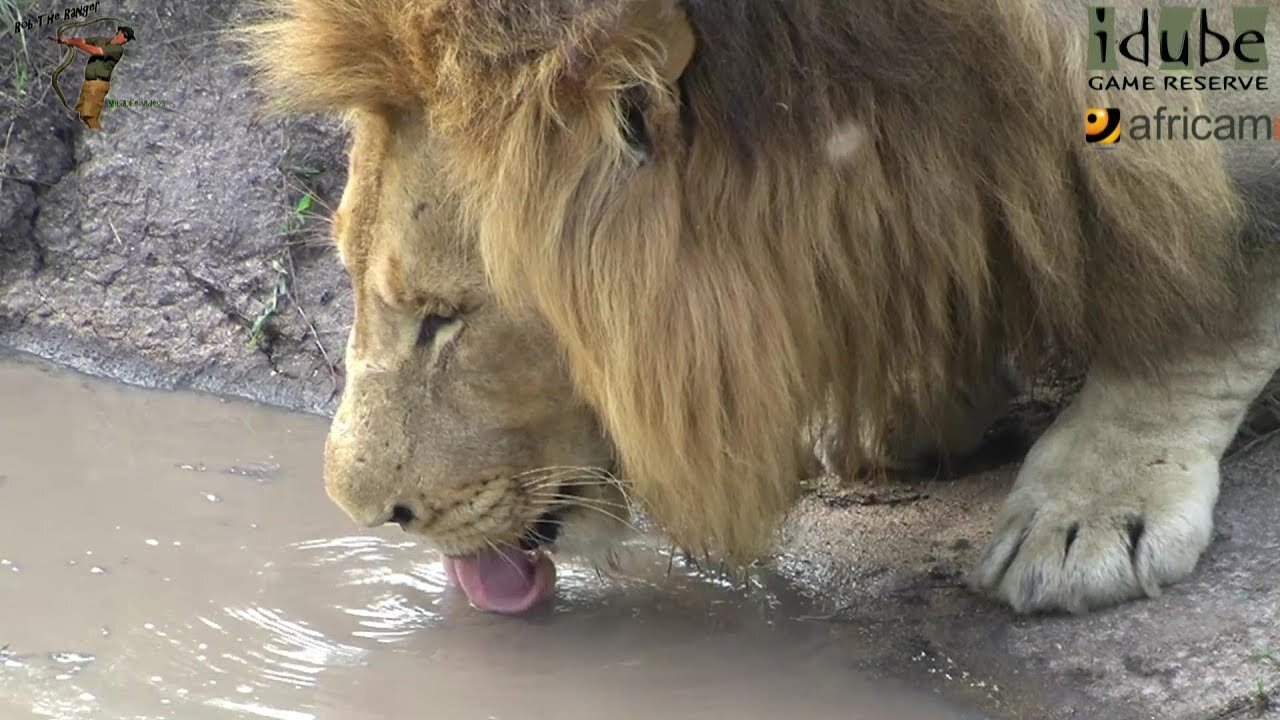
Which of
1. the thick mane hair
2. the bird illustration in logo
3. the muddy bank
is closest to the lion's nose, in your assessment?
the thick mane hair

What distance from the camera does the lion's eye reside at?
2.23 meters

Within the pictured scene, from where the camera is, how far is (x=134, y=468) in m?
3.23

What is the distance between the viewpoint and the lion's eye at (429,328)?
223 centimetres

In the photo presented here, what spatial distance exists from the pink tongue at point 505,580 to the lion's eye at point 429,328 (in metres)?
0.40

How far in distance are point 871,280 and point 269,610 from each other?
1106 mm

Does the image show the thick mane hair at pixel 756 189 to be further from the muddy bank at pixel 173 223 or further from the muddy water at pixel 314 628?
the muddy bank at pixel 173 223

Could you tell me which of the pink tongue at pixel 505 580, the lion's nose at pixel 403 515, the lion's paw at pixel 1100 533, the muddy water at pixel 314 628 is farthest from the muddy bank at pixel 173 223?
the lion's paw at pixel 1100 533

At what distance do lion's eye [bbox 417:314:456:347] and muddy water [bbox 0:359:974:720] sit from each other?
1.63 ft

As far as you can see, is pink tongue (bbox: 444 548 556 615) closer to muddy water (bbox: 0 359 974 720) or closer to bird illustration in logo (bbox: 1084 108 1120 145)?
muddy water (bbox: 0 359 974 720)

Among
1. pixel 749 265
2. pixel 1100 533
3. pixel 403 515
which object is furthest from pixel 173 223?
pixel 1100 533

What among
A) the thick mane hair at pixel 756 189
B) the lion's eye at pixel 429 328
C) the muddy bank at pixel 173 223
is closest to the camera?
the thick mane hair at pixel 756 189

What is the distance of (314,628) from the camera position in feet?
8.30

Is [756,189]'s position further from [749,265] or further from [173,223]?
[173,223]

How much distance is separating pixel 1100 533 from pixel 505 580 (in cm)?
89
